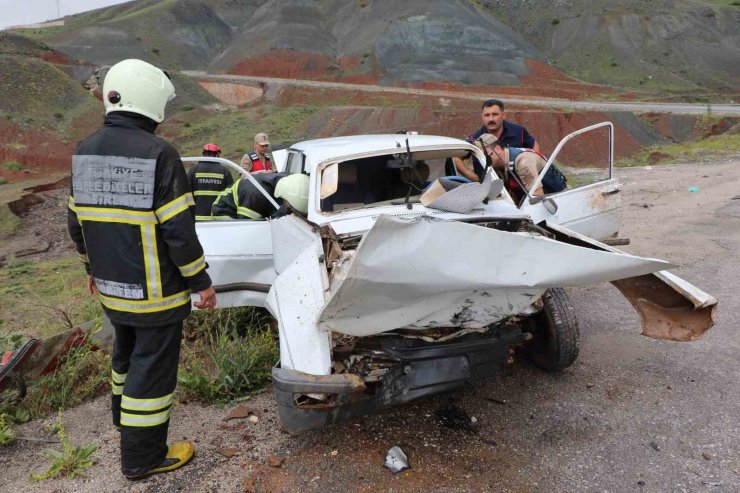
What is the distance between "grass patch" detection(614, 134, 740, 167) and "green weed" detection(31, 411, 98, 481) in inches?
638

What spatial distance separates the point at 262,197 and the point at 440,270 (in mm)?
2529

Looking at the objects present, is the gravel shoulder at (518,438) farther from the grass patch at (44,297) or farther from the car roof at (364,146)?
the grass patch at (44,297)

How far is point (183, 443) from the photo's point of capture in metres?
3.10

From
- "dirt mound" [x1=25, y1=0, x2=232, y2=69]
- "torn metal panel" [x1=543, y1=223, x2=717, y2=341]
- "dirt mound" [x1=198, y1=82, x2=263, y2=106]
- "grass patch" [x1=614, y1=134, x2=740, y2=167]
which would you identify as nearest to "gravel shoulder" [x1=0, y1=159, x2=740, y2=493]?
"torn metal panel" [x1=543, y1=223, x2=717, y2=341]

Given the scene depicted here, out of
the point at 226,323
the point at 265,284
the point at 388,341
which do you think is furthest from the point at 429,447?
the point at 226,323

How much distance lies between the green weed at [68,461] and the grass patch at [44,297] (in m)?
2.17

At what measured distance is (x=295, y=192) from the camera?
3.96 metres

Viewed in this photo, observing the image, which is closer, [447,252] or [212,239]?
[447,252]

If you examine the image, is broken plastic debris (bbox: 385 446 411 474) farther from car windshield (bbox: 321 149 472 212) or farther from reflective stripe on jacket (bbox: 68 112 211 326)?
car windshield (bbox: 321 149 472 212)

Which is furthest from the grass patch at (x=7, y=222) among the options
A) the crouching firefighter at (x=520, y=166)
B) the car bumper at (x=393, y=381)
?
the car bumper at (x=393, y=381)

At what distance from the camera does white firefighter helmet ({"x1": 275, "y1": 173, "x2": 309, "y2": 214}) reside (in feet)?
13.0

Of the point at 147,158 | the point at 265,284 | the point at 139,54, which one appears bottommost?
the point at 265,284

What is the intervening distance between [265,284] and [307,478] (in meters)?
1.66

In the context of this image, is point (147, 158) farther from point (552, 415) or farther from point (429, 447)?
point (552, 415)
